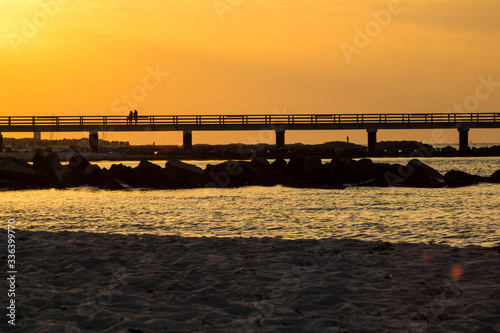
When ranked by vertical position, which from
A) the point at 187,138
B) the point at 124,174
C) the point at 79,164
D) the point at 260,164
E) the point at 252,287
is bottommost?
the point at 252,287

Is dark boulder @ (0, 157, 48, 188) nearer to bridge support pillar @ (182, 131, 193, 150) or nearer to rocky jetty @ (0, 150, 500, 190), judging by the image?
rocky jetty @ (0, 150, 500, 190)

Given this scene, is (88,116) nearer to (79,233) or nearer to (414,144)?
(79,233)

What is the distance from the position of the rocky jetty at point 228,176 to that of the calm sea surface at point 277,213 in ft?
6.21

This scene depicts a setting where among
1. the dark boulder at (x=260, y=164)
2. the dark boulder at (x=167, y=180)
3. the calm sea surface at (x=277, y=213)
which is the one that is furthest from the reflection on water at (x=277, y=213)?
the dark boulder at (x=260, y=164)

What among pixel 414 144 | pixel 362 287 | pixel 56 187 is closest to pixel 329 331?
pixel 362 287

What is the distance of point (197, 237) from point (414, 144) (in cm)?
8764

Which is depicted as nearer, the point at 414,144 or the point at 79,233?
the point at 79,233

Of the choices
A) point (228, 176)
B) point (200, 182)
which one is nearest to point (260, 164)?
point (228, 176)

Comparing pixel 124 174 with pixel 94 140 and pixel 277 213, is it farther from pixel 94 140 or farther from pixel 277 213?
pixel 94 140

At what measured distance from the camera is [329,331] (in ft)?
17.9

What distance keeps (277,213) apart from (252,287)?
29.8ft

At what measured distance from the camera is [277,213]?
1617 centimetres

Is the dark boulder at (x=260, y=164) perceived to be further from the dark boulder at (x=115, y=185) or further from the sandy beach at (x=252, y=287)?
the sandy beach at (x=252, y=287)

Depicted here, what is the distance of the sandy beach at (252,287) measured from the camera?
18.8ft
